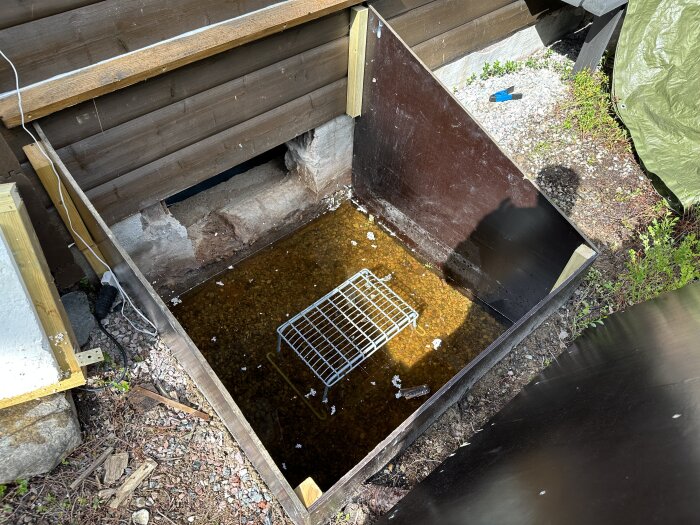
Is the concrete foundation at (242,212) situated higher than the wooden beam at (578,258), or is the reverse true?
the concrete foundation at (242,212)

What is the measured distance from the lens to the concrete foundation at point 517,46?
470cm

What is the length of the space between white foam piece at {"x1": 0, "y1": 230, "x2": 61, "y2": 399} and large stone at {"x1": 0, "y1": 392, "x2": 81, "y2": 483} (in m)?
0.10

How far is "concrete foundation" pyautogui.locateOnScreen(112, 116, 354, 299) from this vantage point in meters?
3.71

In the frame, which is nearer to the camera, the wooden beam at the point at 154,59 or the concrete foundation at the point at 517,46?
the wooden beam at the point at 154,59

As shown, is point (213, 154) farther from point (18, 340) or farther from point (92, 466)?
point (92, 466)

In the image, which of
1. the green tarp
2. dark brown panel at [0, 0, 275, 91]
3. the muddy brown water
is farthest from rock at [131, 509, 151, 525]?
the green tarp

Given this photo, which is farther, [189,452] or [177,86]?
[177,86]

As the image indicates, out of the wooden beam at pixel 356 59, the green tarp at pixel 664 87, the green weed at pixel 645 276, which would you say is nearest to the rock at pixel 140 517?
the green weed at pixel 645 276

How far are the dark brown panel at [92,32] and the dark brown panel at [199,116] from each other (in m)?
0.46

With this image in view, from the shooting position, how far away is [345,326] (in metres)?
3.78

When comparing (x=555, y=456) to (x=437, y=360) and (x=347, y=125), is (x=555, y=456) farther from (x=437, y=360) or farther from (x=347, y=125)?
(x=347, y=125)

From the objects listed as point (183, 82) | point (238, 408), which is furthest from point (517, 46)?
point (238, 408)

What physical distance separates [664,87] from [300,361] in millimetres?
3919

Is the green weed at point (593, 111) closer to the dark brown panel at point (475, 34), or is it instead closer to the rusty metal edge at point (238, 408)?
the dark brown panel at point (475, 34)
